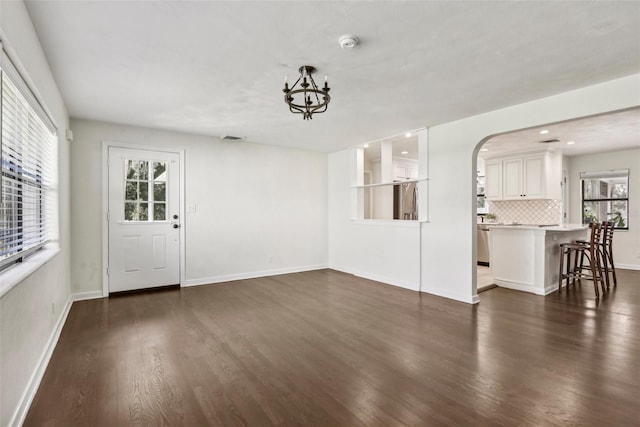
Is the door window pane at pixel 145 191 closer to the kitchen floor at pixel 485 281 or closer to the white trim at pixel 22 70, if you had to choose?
the white trim at pixel 22 70

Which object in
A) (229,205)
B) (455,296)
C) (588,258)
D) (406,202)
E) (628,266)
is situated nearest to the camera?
(455,296)

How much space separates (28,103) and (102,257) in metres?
2.81

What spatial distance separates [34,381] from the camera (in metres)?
2.12

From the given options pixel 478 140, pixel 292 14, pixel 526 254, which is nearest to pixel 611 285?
pixel 526 254

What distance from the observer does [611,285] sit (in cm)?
502

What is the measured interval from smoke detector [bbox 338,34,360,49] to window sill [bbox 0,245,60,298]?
2359mm

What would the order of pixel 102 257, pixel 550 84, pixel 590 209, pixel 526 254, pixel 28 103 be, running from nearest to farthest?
pixel 28 103 → pixel 550 84 → pixel 102 257 → pixel 526 254 → pixel 590 209

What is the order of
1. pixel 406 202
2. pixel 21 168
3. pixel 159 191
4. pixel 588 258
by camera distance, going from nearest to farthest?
pixel 21 168 < pixel 588 258 < pixel 159 191 < pixel 406 202

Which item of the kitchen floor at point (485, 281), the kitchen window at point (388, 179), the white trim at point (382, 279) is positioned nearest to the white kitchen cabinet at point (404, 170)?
the kitchen window at point (388, 179)

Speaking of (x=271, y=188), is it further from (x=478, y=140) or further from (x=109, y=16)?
(x=109, y=16)

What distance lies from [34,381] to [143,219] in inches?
113

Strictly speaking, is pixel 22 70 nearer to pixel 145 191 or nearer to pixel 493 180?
pixel 145 191

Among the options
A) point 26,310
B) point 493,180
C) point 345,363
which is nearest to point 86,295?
point 26,310

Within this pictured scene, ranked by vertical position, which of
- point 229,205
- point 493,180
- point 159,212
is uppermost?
point 493,180
